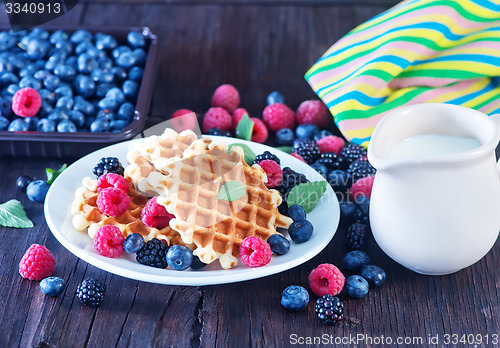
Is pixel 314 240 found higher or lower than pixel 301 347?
higher

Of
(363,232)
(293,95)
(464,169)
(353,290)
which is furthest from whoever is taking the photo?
(293,95)

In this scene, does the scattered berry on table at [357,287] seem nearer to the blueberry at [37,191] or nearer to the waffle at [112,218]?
the waffle at [112,218]

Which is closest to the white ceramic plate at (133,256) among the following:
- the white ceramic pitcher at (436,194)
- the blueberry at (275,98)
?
the white ceramic pitcher at (436,194)

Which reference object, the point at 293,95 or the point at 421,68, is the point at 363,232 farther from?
the point at 293,95

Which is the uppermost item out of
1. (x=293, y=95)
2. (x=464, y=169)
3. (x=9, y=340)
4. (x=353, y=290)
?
(x=464, y=169)

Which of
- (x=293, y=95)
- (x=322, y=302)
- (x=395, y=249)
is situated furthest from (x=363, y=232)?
(x=293, y=95)

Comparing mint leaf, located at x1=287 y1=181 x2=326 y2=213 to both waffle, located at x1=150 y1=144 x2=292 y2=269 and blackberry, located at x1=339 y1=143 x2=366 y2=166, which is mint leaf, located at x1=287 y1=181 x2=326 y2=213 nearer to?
waffle, located at x1=150 y1=144 x2=292 y2=269
